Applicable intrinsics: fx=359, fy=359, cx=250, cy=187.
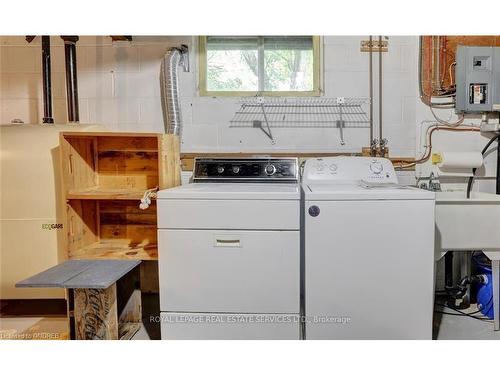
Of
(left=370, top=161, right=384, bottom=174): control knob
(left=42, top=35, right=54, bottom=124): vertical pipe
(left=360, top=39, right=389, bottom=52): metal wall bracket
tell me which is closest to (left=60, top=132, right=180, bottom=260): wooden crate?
(left=42, top=35, right=54, bottom=124): vertical pipe

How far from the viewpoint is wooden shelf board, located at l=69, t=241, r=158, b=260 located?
83.7 inches

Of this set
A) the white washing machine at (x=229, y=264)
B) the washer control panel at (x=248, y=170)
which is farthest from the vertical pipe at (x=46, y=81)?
the white washing machine at (x=229, y=264)

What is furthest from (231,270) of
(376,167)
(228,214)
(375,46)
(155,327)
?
(375,46)

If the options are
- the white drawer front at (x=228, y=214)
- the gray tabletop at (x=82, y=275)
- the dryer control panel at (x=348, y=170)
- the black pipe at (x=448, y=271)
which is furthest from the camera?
the black pipe at (x=448, y=271)

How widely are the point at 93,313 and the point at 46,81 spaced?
1718 mm

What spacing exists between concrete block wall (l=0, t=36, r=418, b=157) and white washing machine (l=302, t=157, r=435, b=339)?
1061 mm

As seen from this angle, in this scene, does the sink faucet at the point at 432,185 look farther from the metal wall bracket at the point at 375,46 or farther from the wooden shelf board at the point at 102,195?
the wooden shelf board at the point at 102,195

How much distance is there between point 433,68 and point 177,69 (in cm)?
196

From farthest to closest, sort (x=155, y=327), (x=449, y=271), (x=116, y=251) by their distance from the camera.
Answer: (x=449, y=271), (x=155, y=327), (x=116, y=251)

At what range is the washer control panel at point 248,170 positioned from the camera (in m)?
2.45

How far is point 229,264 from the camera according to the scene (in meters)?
1.83

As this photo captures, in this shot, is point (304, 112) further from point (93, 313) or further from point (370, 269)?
point (93, 313)

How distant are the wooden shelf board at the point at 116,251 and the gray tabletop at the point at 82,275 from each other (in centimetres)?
8

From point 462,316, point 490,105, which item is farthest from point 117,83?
point 462,316
